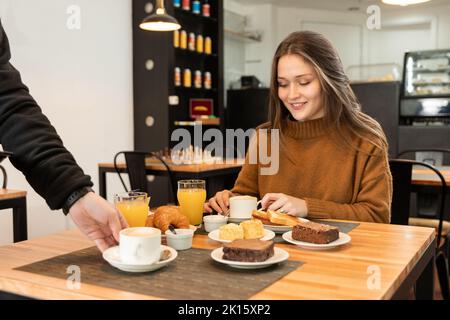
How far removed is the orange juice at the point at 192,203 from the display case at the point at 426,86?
18.9 ft

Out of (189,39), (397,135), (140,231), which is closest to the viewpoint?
(140,231)

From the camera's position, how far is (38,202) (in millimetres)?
4477

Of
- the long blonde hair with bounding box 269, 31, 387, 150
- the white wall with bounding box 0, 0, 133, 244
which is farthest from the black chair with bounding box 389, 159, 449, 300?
the white wall with bounding box 0, 0, 133, 244

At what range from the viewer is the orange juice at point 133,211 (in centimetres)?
134

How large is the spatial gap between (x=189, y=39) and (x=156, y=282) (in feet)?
17.9

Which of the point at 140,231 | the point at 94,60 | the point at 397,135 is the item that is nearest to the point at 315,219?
the point at 140,231

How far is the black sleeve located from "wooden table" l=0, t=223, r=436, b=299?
0.62 ft

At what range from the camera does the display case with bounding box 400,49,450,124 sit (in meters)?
6.59

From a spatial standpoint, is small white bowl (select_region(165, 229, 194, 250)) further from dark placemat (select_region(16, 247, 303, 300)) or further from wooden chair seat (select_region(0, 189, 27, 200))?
wooden chair seat (select_region(0, 189, 27, 200))

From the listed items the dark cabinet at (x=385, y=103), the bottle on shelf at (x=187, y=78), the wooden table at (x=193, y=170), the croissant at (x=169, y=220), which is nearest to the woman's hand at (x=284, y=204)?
the croissant at (x=169, y=220)

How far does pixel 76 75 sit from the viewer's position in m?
4.88

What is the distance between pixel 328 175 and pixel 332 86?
354mm

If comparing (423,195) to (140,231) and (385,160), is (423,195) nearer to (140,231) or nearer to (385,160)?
(385,160)

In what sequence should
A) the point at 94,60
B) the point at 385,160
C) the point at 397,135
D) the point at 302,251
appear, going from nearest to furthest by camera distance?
the point at 302,251 < the point at 385,160 < the point at 94,60 < the point at 397,135
